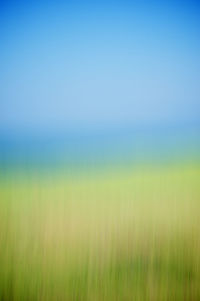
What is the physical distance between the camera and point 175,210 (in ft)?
2.58

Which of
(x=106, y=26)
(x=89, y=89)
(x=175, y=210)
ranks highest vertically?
(x=106, y=26)

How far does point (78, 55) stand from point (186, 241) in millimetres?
757

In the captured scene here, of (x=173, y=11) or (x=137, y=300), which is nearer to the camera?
(x=137, y=300)

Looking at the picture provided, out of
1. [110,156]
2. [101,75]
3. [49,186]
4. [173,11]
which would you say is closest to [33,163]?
[49,186]

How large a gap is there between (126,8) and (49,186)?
2.29ft

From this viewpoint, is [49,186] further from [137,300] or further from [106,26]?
[106,26]

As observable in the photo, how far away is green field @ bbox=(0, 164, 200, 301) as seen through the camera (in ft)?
2.35

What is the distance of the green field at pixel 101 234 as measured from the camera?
28.2 inches

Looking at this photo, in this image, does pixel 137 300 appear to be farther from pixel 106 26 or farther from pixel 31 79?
pixel 106 26

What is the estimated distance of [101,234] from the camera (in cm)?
75

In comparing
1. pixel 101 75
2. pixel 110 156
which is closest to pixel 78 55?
pixel 101 75

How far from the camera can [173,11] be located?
2.70 ft

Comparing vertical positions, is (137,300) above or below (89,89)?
below

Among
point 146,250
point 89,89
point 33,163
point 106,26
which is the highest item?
point 106,26
